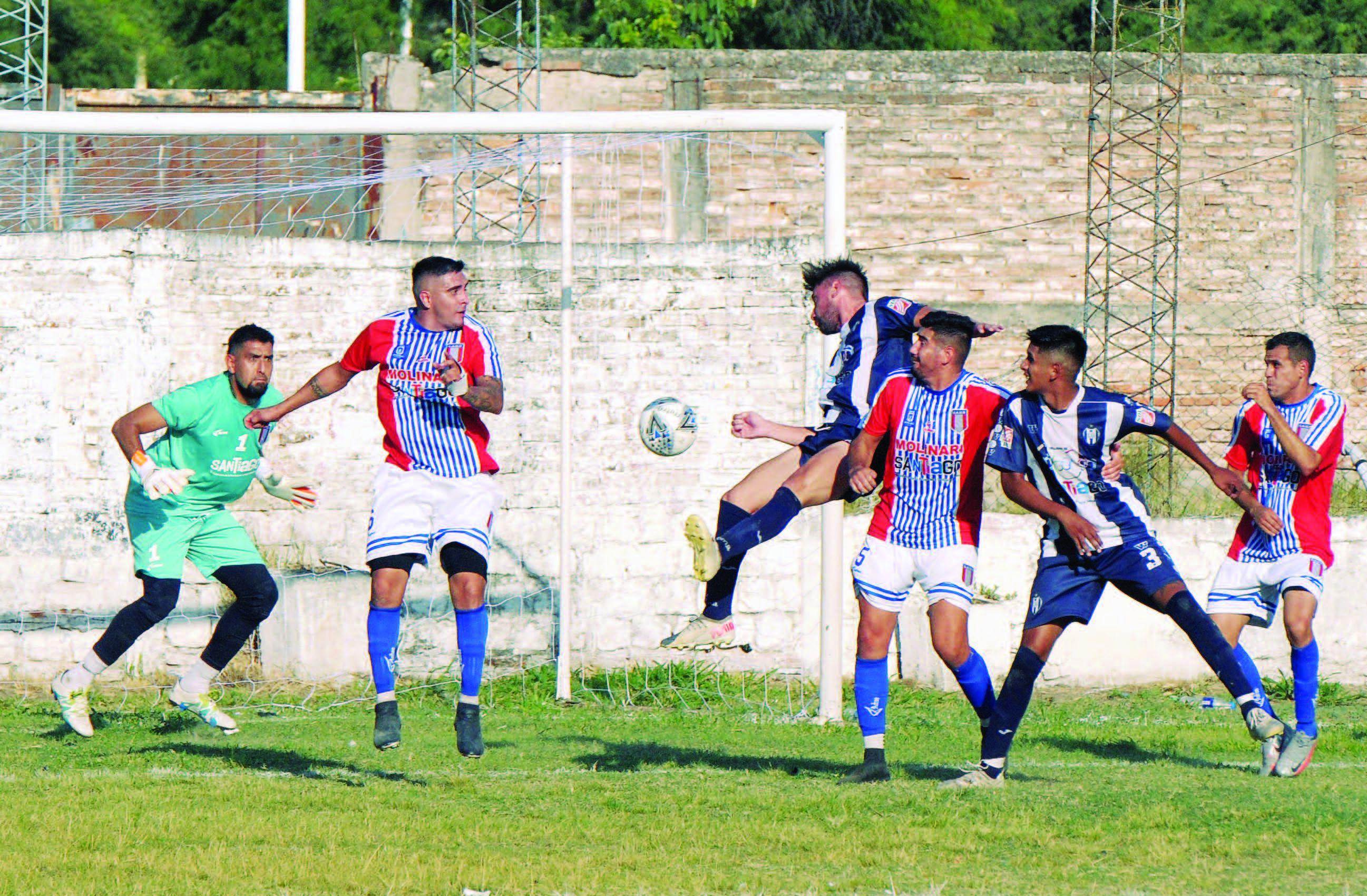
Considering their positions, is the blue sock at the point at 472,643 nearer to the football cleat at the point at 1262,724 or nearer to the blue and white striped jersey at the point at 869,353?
the blue and white striped jersey at the point at 869,353

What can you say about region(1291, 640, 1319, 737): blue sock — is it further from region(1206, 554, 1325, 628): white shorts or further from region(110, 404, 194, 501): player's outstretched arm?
region(110, 404, 194, 501): player's outstretched arm

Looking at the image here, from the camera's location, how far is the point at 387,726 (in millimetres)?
6895

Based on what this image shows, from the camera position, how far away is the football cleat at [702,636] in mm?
7320

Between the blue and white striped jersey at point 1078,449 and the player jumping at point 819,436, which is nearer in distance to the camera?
the blue and white striped jersey at point 1078,449

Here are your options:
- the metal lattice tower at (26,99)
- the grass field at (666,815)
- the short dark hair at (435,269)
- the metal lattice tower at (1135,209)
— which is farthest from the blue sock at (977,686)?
the metal lattice tower at (1135,209)

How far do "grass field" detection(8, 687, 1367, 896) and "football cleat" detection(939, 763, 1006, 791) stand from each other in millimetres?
72

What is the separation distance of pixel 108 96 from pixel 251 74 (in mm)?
12308

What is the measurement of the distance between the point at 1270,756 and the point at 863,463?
2.43m

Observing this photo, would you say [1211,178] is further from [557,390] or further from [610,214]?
[557,390]

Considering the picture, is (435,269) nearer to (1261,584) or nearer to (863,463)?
(863,463)

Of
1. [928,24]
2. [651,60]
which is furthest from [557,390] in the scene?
[928,24]

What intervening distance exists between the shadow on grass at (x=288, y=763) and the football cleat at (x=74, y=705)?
511 millimetres

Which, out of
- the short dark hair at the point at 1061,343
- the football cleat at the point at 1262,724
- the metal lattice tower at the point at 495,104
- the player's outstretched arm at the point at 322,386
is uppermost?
the metal lattice tower at the point at 495,104

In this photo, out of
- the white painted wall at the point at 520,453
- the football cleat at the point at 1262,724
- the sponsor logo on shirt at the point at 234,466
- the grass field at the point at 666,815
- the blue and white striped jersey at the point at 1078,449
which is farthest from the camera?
the white painted wall at the point at 520,453
